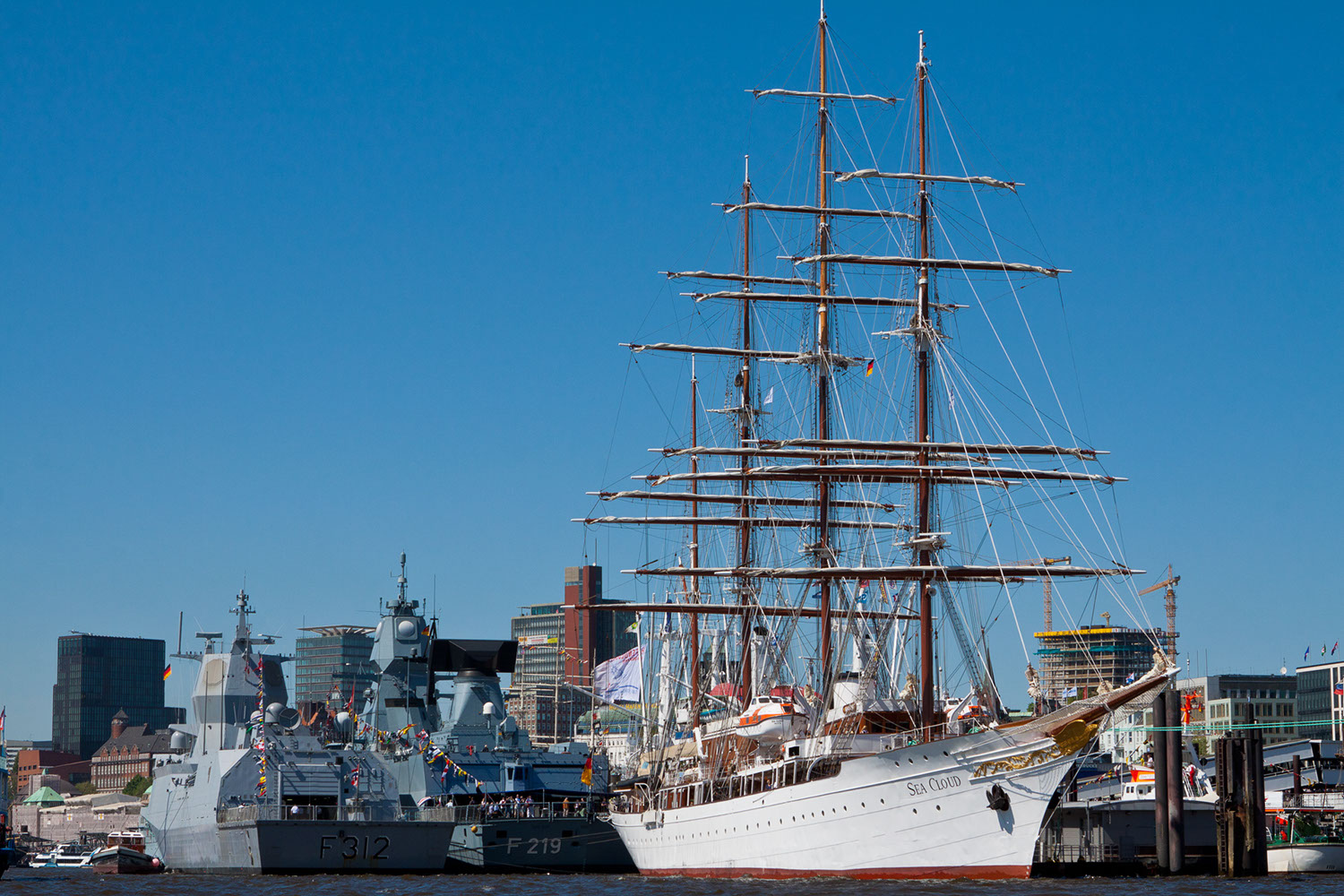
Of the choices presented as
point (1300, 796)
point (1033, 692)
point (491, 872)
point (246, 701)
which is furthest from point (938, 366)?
point (246, 701)

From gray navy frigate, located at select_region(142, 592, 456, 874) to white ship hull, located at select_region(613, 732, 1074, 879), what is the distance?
68.7 ft

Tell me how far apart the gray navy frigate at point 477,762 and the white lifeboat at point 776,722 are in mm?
15502

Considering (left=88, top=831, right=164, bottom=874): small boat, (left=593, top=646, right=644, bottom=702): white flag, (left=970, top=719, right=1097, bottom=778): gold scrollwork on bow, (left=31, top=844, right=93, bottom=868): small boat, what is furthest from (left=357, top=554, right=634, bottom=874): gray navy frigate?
(left=31, top=844, right=93, bottom=868): small boat

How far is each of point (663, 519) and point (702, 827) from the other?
81.7ft

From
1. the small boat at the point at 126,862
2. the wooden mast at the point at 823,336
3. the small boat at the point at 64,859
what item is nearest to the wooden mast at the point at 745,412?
the wooden mast at the point at 823,336

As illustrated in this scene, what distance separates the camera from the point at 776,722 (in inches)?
2692

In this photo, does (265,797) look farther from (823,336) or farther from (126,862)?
(823,336)

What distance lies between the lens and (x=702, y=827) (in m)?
70.4

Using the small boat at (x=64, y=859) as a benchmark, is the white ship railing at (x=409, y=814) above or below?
above

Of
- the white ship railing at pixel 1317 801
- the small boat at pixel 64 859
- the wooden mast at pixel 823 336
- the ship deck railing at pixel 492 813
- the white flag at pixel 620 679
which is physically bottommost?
the small boat at pixel 64 859

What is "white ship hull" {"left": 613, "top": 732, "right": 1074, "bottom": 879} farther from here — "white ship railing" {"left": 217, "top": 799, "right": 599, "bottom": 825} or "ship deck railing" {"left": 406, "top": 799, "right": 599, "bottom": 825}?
"white ship railing" {"left": 217, "top": 799, "right": 599, "bottom": 825}

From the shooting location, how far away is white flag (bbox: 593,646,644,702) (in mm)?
117000

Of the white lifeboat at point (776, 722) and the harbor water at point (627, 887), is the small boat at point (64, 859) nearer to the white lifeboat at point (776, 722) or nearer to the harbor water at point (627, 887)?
the harbor water at point (627, 887)

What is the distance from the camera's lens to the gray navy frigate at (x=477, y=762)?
79625 millimetres
